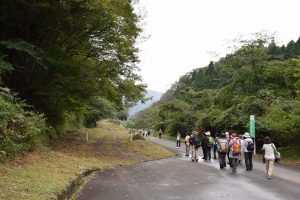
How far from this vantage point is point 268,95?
34844 mm

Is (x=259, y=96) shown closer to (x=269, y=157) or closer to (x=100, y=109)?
(x=269, y=157)

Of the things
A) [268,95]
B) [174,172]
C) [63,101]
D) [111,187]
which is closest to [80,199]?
[111,187]

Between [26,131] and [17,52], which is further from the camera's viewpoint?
[17,52]

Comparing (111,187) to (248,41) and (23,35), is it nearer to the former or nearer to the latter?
(23,35)

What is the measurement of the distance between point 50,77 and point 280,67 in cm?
2214

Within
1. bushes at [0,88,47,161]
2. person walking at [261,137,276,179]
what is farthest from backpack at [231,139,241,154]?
bushes at [0,88,47,161]

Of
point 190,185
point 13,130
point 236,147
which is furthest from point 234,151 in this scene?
point 13,130

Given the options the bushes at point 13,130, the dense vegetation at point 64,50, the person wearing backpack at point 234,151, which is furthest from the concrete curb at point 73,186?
the person wearing backpack at point 234,151

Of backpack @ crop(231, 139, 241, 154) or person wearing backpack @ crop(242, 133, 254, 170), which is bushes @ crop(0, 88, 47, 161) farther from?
person wearing backpack @ crop(242, 133, 254, 170)

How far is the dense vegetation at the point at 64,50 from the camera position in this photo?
21.8m

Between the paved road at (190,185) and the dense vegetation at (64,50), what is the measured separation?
5165mm

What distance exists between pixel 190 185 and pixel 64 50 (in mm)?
14448

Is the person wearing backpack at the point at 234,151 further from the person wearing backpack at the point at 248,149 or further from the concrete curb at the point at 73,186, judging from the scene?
the concrete curb at the point at 73,186

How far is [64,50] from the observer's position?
25516 mm
